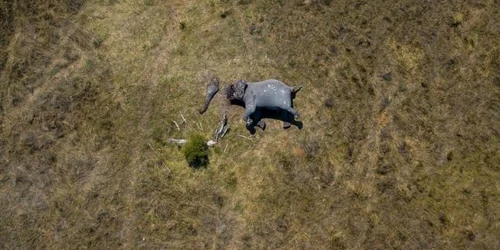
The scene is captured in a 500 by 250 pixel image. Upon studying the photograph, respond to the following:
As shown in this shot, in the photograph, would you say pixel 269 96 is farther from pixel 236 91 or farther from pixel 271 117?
pixel 236 91

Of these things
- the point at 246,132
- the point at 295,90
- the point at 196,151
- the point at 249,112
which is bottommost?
the point at 196,151

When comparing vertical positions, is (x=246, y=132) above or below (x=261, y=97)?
below

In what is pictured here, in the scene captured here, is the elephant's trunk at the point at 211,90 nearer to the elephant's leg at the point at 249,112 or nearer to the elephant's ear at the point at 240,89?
the elephant's ear at the point at 240,89

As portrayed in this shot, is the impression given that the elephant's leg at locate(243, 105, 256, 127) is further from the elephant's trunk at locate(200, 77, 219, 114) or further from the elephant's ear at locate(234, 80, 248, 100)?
the elephant's trunk at locate(200, 77, 219, 114)

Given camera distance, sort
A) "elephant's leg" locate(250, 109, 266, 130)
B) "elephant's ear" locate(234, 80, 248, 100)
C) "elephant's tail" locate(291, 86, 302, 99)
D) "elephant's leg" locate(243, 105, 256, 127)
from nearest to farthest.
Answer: "elephant's leg" locate(243, 105, 256, 127) → "elephant's ear" locate(234, 80, 248, 100) → "elephant's leg" locate(250, 109, 266, 130) → "elephant's tail" locate(291, 86, 302, 99)

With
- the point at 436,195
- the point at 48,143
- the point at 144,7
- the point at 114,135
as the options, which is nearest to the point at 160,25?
the point at 144,7

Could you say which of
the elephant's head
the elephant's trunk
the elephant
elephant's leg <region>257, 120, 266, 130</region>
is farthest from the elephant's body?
the elephant's trunk

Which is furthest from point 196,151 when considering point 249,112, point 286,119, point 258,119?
point 286,119
